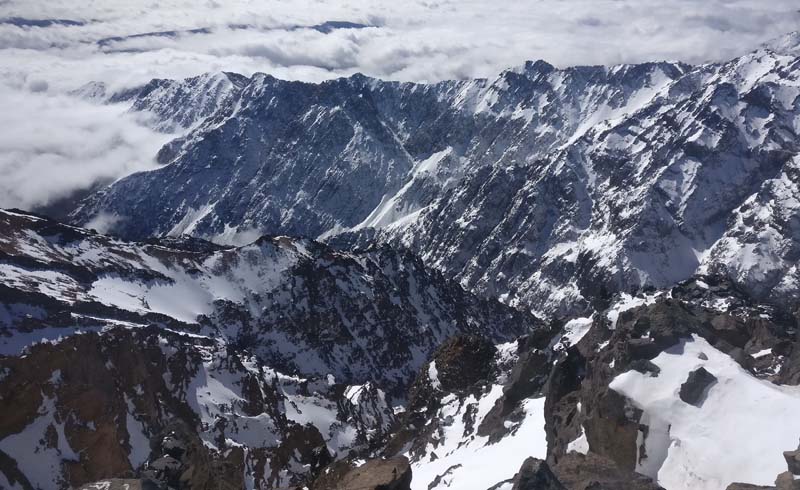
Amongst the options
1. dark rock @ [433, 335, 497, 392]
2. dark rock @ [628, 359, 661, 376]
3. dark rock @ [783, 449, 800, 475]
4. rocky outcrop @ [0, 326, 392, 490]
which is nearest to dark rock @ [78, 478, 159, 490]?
rocky outcrop @ [0, 326, 392, 490]

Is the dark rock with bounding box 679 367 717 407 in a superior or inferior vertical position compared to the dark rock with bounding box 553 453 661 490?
inferior

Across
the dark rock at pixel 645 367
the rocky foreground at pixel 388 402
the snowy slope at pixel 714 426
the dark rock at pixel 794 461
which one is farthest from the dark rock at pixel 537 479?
the dark rock at pixel 645 367

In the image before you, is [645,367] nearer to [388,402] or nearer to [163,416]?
[163,416]

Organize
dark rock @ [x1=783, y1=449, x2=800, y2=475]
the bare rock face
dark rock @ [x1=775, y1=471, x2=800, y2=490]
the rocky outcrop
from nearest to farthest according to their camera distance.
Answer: dark rock @ [x1=775, y1=471, x2=800, y2=490], dark rock @ [x1=783, y1=449, x2=800, y2=475], the bare rock face, the rocky outcrop

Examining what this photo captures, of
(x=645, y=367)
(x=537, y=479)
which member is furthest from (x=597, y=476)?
(x=645, y=367)

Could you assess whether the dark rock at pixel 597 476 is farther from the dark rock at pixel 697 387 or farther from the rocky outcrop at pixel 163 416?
the rocky outcrop at pixel 163 416

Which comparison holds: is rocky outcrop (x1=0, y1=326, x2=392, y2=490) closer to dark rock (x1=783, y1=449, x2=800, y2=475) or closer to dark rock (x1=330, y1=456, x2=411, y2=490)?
dark rock (x1=330, y1=456, x2=411, y2=490)
